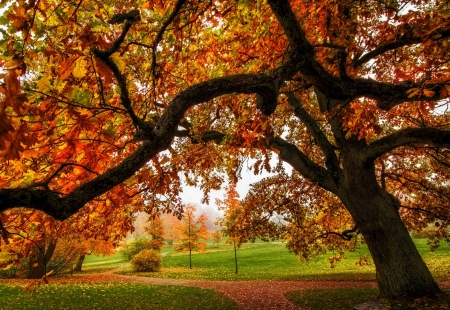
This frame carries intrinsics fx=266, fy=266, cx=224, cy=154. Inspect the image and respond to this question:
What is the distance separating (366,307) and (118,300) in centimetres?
1007

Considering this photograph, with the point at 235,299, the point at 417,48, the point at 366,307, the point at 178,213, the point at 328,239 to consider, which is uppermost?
the point at 417,48

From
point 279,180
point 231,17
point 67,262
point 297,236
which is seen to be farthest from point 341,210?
point 67,262

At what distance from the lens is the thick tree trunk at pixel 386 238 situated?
693cm

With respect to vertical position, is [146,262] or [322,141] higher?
[322,141]

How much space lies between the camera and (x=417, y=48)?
28.6 feet

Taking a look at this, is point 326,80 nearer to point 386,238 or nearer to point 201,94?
point 201,94

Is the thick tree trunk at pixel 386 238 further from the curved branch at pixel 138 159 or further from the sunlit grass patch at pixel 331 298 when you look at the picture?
the curved branch at pixel 138 159

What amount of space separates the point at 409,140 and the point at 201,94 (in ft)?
17.3

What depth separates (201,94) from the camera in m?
3.17

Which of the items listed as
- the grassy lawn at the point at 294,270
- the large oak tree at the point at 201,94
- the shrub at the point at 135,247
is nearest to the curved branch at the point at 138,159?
the large oak tree at the point at 201,94

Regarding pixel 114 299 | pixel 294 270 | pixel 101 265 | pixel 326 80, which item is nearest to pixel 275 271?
pixel 294 270

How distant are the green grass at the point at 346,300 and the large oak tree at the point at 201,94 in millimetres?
365

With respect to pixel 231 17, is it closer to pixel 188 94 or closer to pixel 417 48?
pixel 188 94

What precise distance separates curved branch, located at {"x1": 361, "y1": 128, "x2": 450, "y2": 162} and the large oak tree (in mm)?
30
